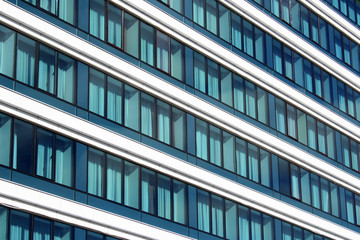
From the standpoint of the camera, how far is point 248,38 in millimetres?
48531

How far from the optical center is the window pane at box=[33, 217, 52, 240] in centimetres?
3431

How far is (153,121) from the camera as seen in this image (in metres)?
41.2

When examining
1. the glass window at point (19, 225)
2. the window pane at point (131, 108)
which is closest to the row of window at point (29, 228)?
the glass window at point (19, 225)

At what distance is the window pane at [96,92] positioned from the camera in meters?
38.5

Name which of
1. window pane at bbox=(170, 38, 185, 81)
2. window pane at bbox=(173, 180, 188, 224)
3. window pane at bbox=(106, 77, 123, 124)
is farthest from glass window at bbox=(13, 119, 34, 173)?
window pane at bbox=(170, 38, 185, 81)

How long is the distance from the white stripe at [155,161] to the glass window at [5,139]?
0.34m

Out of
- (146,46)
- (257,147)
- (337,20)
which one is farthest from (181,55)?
(337,20)

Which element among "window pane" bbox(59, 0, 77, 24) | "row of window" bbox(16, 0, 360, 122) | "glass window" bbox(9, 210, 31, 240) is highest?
"row of window" bbox(16, 0, 360, 122)

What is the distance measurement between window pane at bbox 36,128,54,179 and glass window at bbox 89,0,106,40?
5.68 m

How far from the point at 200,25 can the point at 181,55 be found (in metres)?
2.34

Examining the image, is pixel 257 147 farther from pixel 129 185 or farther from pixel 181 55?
pixel 129 185

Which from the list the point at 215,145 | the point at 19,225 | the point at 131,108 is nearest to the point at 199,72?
the point at 215,145

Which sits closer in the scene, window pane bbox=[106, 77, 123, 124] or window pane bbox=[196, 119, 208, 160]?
window pane bbox=[106, 77, 123, 124]

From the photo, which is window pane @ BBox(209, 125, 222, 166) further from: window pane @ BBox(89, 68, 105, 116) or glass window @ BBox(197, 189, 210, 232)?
window pane @ BBox(89, 68, 105, 116)
